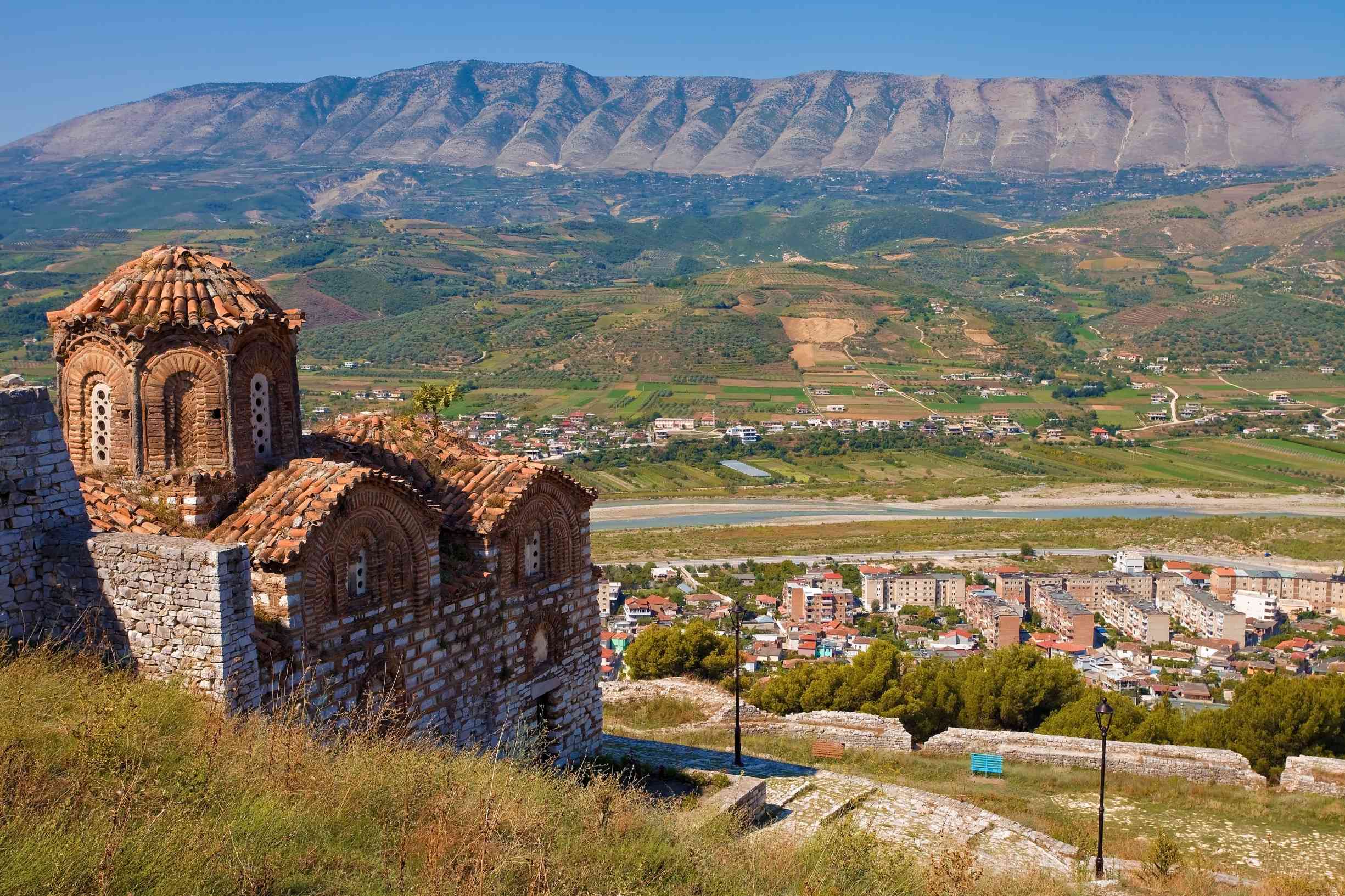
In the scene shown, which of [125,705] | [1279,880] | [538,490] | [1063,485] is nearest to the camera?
[125,705]

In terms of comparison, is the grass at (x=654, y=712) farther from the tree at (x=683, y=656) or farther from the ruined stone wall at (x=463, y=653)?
the ruined stone wall at (x=463, y=653)

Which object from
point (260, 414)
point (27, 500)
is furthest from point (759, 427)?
point (27, 500)

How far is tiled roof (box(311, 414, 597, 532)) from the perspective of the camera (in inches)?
551

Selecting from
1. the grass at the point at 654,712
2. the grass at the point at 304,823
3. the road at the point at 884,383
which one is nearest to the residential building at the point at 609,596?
the grass at the point at 654,712

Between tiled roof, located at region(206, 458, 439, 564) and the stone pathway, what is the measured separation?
5.52 m

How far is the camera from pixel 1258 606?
185ft

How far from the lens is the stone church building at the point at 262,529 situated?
1074 centimetres

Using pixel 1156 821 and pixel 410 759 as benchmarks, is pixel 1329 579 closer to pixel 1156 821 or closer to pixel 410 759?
pixel 1156 821

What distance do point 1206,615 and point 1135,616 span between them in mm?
3209

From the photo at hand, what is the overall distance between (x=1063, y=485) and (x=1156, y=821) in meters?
76.5

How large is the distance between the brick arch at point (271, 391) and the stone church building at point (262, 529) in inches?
0.8

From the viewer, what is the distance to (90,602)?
10859mm

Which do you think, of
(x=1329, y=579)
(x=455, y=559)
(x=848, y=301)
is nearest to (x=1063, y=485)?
(x=1329, y=579)

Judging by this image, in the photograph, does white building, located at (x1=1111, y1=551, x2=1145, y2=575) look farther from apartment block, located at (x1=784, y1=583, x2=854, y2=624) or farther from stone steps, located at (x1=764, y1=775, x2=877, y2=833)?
stone steps, located at (x1=764, y1=775, x2=877, y2=833)
